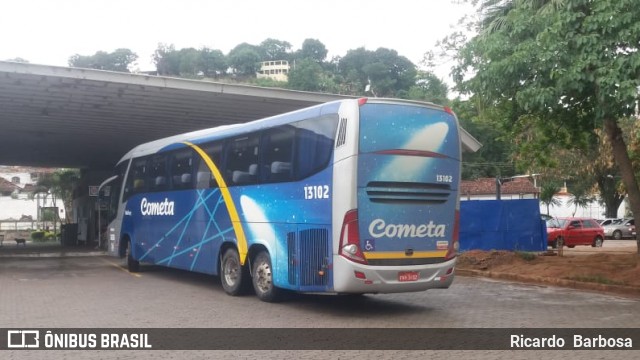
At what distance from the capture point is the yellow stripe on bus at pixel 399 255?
1034 centimetres

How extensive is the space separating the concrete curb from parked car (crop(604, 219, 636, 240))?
29342mm

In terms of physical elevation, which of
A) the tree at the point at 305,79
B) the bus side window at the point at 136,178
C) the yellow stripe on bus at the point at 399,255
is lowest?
the yellow stripe on bus at the point at 399,255

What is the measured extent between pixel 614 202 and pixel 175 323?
44.6 metres

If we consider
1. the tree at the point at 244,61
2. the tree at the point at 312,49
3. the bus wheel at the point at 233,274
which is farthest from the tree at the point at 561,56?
the tree at the point at 312,49

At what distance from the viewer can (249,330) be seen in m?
9.51

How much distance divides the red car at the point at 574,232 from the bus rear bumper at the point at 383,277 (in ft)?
67.0

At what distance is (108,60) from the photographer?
10162 centimetres

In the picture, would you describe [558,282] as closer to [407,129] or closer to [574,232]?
[407,129]

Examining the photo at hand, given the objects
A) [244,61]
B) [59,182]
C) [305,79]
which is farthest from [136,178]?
[244,61]

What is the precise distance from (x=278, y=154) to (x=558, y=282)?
24.2ft

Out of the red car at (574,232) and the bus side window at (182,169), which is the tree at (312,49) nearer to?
the red car at (574,232)

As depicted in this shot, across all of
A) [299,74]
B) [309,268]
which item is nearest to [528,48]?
[309,268]

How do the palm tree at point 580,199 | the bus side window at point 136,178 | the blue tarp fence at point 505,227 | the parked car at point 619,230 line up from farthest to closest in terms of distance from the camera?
the palm tree at point 580,199
the parked car at point 619,230
the blue tarp fence at point 505,227
the bus side window at point 136,178

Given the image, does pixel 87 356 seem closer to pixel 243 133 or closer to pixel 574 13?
pixel 243 133
